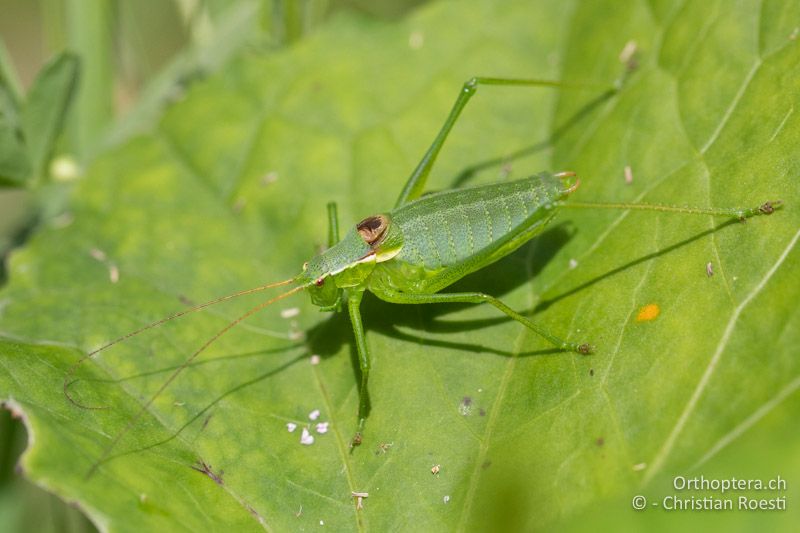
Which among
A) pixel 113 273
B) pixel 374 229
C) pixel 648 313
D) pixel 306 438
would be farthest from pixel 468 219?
pixel 113 273

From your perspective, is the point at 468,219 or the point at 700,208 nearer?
the point at 700,208

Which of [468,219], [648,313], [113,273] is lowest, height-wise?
[113,273]

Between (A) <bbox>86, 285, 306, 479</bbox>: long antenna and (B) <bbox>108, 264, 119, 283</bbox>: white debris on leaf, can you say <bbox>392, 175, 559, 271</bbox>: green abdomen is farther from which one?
(B) <bbox>108, 264, 119, 283</bbox>: white debris on leaf

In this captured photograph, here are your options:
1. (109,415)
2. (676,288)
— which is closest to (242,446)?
(109,415)

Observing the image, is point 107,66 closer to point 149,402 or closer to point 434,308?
point 149,402

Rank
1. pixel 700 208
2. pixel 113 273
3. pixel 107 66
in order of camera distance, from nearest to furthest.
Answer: pixel 700 208 → pixel 113 273 → pixel 107 66

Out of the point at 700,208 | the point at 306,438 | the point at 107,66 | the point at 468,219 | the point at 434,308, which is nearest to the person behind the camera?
the point at 700,208

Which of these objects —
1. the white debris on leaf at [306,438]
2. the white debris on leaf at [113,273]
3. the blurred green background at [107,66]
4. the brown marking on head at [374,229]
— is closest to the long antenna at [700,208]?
the brown marking on head at [374,229]
